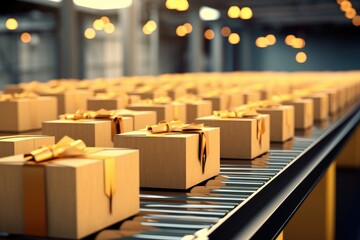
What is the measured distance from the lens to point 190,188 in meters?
4.57

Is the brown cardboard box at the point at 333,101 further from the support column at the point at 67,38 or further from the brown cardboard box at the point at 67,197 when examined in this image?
the support column at the point at 67,38

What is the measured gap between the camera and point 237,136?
19.7 feet

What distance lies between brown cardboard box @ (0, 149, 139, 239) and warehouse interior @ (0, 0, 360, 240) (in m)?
8.39

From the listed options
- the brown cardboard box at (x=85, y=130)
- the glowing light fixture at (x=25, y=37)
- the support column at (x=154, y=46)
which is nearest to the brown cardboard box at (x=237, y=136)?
the brown cardboard box at (x=85, y=130)

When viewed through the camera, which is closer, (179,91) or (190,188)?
(190,188)

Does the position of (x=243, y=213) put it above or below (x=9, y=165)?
below

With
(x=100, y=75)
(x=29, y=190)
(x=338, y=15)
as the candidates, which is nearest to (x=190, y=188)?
(x=29, y=190)

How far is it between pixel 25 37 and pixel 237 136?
883 inches

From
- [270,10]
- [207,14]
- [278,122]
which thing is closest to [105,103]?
[278,122]

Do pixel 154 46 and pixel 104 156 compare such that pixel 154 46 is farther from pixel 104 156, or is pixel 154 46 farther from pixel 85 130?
pixel 104 156

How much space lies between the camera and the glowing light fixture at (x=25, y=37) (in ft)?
88.0

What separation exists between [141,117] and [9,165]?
3.26 meters

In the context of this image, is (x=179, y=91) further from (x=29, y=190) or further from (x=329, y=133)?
(x=29, y=190)

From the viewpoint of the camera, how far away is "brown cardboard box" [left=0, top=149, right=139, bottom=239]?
3121mm
